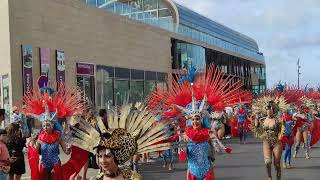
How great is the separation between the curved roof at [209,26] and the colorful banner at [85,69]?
1798 cm

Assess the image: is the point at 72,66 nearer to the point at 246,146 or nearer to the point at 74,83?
the point at 74,83

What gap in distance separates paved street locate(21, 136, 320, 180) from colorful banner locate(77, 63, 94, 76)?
1320 cm

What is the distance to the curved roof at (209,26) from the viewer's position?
4925 cm

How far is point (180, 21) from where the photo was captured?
4738 centimetres

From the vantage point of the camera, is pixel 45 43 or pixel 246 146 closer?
pixel 246 146

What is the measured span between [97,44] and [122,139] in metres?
27.7

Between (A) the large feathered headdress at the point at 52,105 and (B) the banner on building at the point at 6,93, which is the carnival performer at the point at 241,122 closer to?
(B) the banner on building at the point at 6,93

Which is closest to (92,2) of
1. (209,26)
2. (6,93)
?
(6,93)

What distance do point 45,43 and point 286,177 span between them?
54.1ft

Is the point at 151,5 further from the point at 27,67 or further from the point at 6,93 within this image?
the point at 6,93

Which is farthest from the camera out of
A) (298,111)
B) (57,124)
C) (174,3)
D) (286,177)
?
(174,3)

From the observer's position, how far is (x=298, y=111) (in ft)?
51.1

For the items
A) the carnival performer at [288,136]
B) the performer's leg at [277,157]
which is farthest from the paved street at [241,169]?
the performer's leg at [277,157]

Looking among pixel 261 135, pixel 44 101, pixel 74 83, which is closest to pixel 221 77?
pixel 261 135
